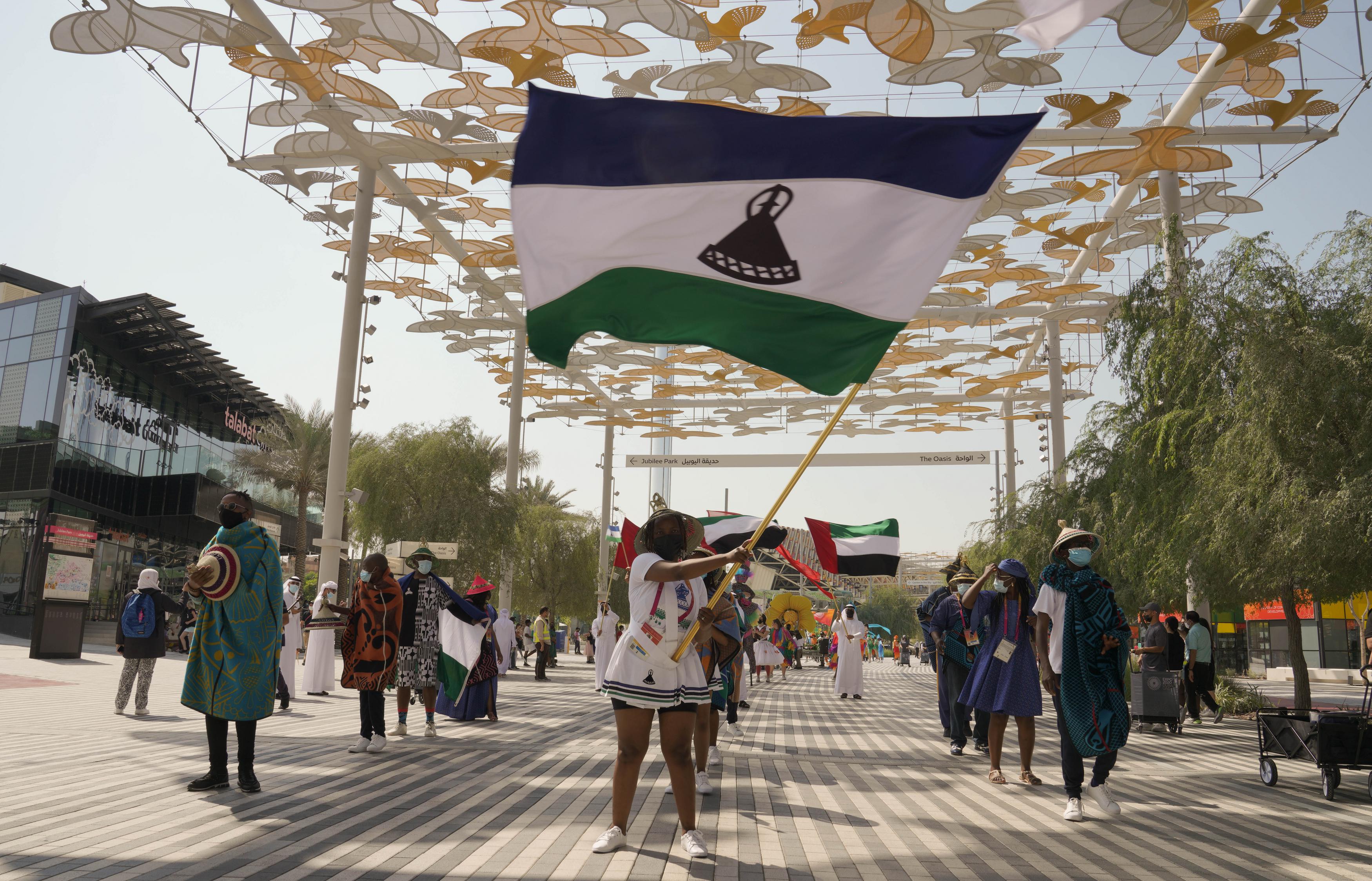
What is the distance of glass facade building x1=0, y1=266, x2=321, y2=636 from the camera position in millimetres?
31641

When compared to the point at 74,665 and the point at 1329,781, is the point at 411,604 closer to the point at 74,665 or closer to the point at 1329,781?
the point at 1329,781

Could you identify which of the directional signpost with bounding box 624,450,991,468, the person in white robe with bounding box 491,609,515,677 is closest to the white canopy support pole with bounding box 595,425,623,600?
the directional signpost with bounding box 624,450,991,468

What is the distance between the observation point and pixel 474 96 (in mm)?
17047

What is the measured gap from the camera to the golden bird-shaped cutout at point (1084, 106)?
52.6ft

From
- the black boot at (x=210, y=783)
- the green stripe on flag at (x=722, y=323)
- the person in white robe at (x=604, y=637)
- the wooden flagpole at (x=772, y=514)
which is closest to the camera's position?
the wooden flagpole at (x=772, y=514)

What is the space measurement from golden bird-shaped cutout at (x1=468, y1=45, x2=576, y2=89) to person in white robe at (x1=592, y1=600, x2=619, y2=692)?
1022 centimetres

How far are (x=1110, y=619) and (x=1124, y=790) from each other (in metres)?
1.76

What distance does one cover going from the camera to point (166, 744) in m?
8.45

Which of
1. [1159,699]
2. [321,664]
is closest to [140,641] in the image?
[321,664]

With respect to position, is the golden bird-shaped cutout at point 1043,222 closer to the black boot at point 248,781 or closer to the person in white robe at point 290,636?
the person in white robe at point 290,636

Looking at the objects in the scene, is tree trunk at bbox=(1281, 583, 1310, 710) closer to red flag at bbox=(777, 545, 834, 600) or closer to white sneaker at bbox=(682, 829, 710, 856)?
red flag at bbox=(777, 545, 834, 600)

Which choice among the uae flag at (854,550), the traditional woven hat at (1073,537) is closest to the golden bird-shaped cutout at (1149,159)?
the uae flag at (854,550)

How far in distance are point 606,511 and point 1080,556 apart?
115 feet

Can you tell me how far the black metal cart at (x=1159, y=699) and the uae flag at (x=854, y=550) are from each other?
8324 millimetres
